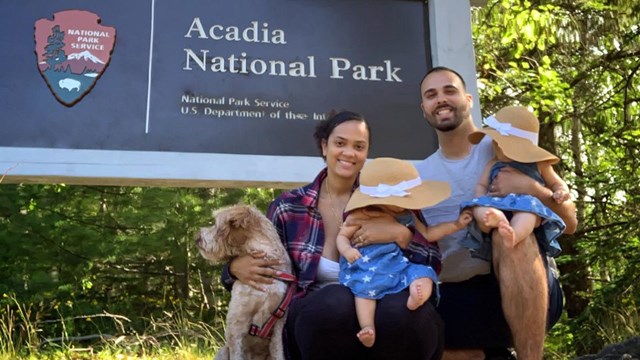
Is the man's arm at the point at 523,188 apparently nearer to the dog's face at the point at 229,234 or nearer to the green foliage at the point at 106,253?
the dog's face at the point at 229,234

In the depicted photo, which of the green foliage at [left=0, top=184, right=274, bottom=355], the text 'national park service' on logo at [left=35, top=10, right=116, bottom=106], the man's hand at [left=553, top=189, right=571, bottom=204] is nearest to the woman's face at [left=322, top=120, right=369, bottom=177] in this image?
the man's hand at [left=553, top=189, right=571, bottom=204]

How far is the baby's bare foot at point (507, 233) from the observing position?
239 cm

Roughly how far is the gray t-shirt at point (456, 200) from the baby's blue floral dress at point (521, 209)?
261 mm

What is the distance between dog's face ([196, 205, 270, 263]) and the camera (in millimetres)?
2834

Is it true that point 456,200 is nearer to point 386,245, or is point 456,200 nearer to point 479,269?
point 479,269

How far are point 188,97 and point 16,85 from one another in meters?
1.05

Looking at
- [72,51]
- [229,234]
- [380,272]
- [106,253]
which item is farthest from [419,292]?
[106,253]

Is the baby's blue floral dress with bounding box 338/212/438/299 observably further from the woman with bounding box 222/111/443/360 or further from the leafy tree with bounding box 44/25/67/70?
the leafy tree with bounding box 44/25/67/70

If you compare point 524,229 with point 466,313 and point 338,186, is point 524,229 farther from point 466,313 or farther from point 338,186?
point 338,186

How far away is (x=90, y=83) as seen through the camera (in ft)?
12.8

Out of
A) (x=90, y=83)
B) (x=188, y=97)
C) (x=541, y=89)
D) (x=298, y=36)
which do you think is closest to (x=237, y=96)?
(x=188, y=97)

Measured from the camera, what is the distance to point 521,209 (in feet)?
8.29

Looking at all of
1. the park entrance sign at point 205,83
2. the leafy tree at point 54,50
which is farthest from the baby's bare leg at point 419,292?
the leafy tree at point 54,50

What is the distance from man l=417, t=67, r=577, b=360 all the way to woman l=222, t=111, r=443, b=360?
324mm
